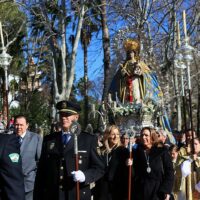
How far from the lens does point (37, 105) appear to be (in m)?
30.8

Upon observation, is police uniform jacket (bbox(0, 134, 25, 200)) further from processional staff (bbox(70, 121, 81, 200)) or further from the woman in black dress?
the woman in black dress

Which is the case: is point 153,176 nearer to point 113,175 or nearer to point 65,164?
point 113,175

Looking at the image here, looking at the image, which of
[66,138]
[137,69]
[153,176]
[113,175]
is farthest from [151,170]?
[137,69]

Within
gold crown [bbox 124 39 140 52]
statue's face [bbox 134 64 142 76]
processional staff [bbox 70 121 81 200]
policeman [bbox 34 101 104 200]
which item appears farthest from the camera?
gold crown [bbox 124 39 140 52]

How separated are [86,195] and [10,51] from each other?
2407 centimetres

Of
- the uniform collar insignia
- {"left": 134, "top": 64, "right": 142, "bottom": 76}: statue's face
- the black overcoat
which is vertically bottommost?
the black overcoat

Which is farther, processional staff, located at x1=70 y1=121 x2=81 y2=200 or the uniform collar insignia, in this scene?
processional staff, located at x1=70 y1=121 x2=81 y2=200

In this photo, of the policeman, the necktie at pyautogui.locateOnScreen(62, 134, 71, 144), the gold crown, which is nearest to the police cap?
the policeman

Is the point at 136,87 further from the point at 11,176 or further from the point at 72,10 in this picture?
the point at 11,176

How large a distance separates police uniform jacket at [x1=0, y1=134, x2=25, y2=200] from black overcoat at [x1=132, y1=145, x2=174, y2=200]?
266 centimetres

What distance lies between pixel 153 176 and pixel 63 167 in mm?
1657

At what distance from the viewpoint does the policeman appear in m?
5.48

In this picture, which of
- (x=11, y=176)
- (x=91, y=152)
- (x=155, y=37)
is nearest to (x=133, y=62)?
(x=155, y=37)

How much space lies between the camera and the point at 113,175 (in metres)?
6.98
